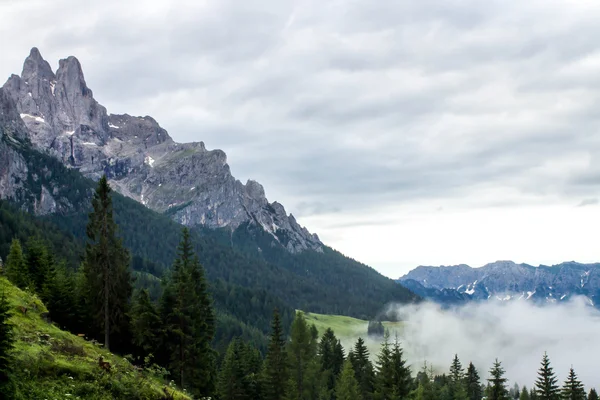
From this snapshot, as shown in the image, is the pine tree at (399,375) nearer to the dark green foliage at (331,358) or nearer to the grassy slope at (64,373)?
the dark green foliage at (331,358)

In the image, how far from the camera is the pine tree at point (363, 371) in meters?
90.1

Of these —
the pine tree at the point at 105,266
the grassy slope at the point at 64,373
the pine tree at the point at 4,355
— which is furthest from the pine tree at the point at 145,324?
the pine tree at the point at 4,355

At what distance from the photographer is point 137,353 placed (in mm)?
51938

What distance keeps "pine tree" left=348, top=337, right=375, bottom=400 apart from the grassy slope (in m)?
63.5

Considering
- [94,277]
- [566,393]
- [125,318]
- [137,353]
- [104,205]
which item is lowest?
[566,393]

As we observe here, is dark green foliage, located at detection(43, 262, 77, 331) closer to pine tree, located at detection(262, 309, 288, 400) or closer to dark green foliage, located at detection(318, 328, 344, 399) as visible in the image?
pine tree, located at detection(262, 309, 288, 400)

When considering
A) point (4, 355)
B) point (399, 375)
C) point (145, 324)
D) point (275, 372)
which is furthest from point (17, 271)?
point (399, 375)

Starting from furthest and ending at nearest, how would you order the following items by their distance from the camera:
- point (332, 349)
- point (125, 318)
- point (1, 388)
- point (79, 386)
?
point (332, 349), point (125, 318), point (79, 386), point (1, 388)

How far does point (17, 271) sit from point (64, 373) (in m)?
33.6

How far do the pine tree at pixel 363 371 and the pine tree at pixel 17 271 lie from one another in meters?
53.7

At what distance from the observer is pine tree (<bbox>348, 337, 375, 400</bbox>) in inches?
3546

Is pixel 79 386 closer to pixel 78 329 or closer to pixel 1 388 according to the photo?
pixel 1 388

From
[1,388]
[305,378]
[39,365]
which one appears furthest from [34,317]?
[305,378]

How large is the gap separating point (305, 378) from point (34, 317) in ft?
167
